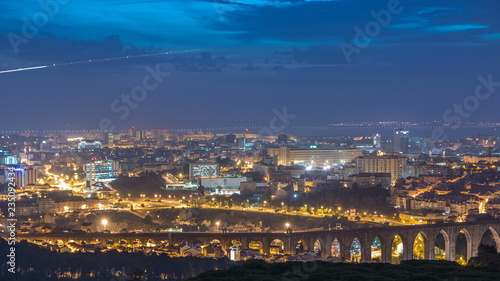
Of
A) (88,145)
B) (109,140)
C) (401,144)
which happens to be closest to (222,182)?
(88,145)

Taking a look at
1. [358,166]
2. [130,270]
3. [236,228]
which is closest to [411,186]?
[358,166]

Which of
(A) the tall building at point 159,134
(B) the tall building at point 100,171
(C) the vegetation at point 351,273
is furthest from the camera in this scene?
(A) the tall building at point 159,134

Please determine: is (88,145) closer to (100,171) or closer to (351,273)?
(100,171)

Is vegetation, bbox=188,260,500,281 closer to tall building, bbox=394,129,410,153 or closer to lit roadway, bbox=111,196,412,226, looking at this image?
lit roadway, bbox=111,196,412,226

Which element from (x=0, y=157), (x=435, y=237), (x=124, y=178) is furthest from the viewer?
(x=0, y=157)

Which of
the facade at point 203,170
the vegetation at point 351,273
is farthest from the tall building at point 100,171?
the vegetation at point 351,273

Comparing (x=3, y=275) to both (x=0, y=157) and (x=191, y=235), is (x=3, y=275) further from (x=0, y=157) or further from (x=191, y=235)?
(x=0, y=157)

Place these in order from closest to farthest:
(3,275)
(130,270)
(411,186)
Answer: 1. (3,275)
2. (130,270)
3. (411,186)

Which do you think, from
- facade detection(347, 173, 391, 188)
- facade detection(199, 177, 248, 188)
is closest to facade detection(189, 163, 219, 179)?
facade detection(199, 177, 248, 188)

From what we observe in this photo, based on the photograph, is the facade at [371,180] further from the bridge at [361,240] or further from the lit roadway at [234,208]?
the bridge at [361,240]
